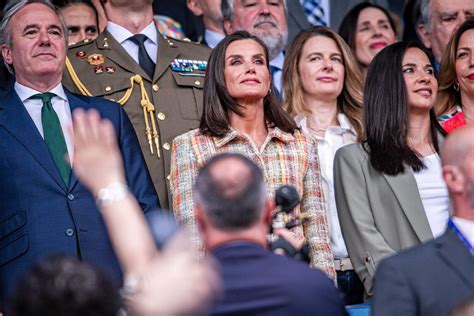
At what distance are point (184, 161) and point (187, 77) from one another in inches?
40.3

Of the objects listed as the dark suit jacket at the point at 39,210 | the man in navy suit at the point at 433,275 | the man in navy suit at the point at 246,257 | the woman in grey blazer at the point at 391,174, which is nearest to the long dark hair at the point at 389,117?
the woman in grey blazer at the point at 391,174

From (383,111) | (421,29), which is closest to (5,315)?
(383,111)

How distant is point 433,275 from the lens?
14.5ft

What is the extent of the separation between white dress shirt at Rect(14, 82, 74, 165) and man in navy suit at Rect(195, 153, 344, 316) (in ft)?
7.09

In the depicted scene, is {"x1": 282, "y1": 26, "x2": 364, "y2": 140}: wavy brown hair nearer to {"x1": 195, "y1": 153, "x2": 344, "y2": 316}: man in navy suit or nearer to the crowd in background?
the crowd in background

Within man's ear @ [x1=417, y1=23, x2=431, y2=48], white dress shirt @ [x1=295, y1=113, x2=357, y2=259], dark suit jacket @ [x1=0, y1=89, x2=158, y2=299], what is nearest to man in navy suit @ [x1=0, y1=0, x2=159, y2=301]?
dark suit jacket @ [x1=0, y1=89, x2=158, y2=299]

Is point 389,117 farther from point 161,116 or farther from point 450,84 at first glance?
point 161,116

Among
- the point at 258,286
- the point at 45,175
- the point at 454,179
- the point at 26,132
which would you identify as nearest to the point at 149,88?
the point at 26,132

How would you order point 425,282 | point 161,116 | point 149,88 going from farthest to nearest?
1. point 149,88
2. point 161,116
3. point 425,282

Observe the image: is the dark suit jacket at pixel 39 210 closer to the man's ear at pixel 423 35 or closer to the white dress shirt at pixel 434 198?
the white dress shirt at pixel 434 198

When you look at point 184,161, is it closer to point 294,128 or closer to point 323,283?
point 294,128

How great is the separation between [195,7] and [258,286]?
5.34 m

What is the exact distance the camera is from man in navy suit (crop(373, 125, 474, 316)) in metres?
4.37

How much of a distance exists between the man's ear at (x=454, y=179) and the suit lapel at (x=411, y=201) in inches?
50.1
